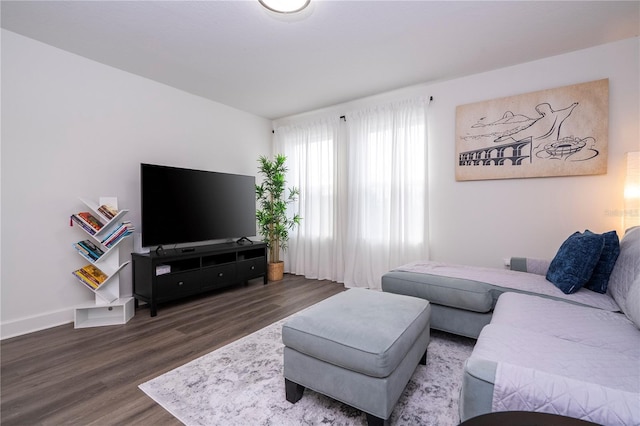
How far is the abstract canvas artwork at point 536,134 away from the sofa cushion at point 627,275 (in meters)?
1.06

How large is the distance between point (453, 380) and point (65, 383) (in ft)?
7.76

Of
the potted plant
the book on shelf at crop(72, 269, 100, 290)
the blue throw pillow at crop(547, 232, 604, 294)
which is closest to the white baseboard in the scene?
the book on shelf at crop(72, 269, 100, 290)

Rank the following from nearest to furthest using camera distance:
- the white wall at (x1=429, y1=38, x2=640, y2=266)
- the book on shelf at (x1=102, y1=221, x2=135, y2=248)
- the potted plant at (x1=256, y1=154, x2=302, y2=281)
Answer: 1. the white wall at (x1=429, y1=38, x2=640, y2=266)
2. the book on shelf at (x1=102, y1=221, x2=135, y2=248)
3. the potted plant at (x1=256, y1=154, x2=302, y2=281)

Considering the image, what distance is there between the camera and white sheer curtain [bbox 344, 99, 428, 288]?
3502mm

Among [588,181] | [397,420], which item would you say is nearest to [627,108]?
[588,181]

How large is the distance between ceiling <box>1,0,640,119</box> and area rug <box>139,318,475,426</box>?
2.55m

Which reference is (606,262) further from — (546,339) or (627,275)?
(546,339)

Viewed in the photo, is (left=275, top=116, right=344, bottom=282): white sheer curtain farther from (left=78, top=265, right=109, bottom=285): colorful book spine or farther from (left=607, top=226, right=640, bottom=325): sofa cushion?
(left=607, top=226, right=640, bottom=325): sofa cushion

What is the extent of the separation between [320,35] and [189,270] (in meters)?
2.68

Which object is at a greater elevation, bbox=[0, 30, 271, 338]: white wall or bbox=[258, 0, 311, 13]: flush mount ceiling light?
bbox=[258, 0, 311, 13]: flush mount ceiling light

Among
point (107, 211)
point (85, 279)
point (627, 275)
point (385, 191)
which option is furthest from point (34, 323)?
point (627, 275)

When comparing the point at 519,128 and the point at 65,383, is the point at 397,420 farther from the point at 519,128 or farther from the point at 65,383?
the point at 519,128

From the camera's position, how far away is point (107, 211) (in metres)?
2.71

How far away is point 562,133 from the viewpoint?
8.95ft
